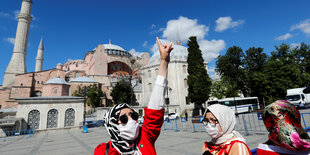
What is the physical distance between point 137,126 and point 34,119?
20784 mm

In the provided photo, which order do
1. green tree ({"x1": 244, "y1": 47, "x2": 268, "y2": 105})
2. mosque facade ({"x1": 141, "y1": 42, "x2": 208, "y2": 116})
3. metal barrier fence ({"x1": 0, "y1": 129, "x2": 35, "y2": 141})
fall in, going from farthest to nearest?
mosque facade ({"x1": 141, "y1": 42, "x2": 208, "y2": 116}), green tree ({"x1": 244, "y1": 47, "x2": 268, "y2": 105}), metal barrier fence ({"x1": 0, "y1": 129, "x2": 35, "y2": 141})

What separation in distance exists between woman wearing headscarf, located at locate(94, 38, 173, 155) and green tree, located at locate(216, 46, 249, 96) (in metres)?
28.3

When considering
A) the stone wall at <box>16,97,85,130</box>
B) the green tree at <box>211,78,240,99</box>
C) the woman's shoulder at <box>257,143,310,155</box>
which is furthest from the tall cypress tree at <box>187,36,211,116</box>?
the woman's shoulder at <box>257,143,310,155</box>

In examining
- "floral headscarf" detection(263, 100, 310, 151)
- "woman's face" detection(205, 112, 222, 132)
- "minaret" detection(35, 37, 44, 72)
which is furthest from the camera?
"minaret" detection(35, 37, 44, 72)

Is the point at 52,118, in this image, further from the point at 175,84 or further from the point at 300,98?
the point at 300,98

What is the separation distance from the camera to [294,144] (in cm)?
143

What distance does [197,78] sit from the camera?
982 inches

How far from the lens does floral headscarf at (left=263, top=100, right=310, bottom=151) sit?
56.5 inches

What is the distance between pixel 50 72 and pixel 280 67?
49.7 m

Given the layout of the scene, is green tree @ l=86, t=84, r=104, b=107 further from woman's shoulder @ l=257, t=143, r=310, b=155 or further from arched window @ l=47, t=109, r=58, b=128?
woman's shoulder @ l=257, t=143, r=310, b=155

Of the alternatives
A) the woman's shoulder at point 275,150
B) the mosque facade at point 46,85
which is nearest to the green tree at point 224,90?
the mosque facade at point 46,85

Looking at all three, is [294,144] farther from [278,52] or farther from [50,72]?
[50,72]

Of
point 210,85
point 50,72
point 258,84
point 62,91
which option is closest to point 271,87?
point 258,84

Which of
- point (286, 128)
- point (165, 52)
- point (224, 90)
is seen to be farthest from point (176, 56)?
point (286, 128)
